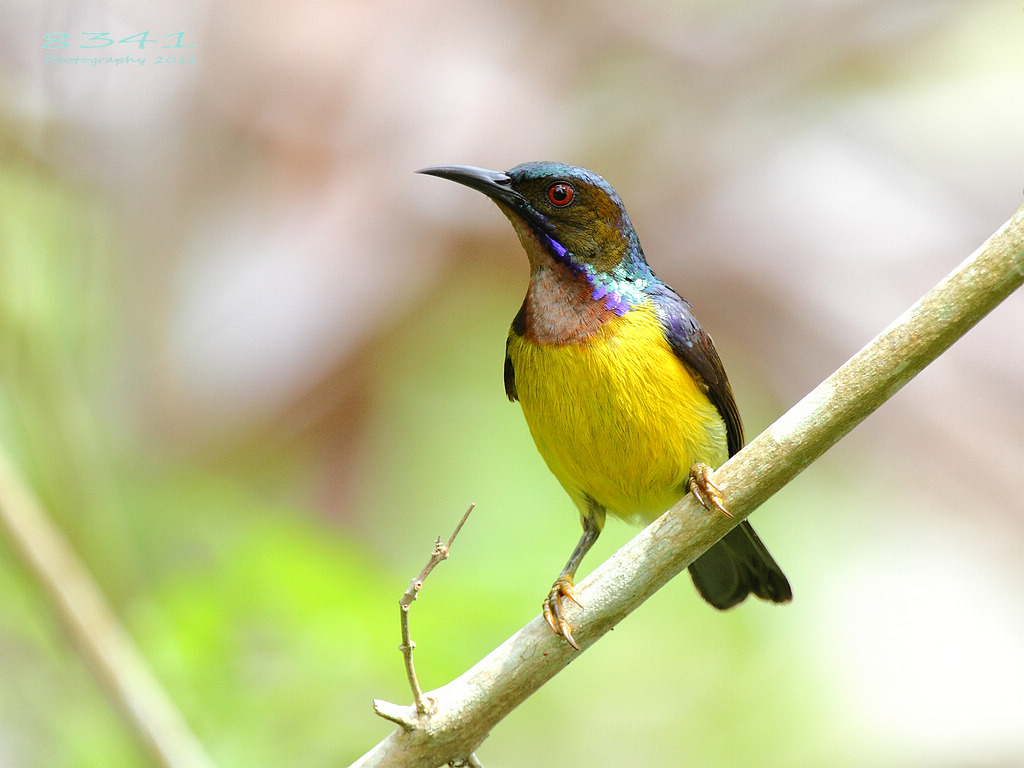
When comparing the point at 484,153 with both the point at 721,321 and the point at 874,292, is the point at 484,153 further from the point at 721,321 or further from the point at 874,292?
the point at 874,292

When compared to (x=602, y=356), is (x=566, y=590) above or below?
below

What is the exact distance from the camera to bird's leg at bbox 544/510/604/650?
2953mm

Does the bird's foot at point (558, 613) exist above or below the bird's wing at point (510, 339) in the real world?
below

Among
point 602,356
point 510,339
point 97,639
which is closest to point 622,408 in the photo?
point 602,356

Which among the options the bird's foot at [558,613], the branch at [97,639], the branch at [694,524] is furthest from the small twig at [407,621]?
the branch at [97,639]

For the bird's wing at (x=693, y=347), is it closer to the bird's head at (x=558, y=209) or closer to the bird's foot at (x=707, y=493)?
the bird's head at (x=558, y=209)

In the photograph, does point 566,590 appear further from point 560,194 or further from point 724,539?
point 560,194

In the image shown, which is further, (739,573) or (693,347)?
(739,573)

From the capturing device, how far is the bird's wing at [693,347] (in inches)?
145

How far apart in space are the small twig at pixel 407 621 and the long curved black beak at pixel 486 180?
1.51 metres

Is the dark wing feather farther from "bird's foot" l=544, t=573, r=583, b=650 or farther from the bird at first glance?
"bird's foot" l=544, t=573, r=583, b=650

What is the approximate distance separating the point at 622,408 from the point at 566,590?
0.65m

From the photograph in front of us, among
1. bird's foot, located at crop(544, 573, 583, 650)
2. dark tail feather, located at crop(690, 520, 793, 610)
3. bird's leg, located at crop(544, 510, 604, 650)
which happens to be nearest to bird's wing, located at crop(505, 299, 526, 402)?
bird's leg, located at crop(544, 510, 604, 650)

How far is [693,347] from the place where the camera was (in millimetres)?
3711
